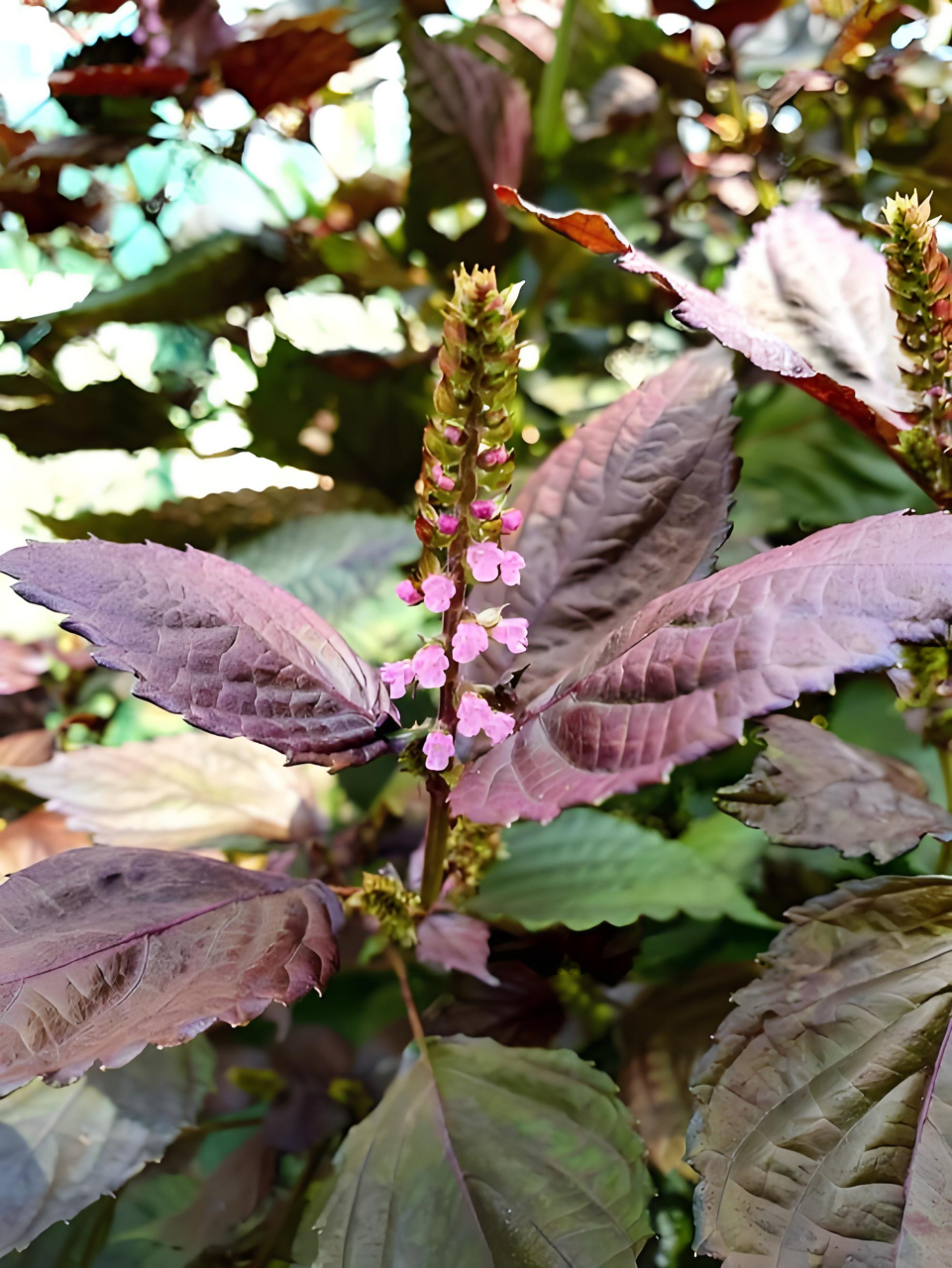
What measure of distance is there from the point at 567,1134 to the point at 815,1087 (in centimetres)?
8

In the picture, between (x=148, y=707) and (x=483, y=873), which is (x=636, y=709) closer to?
(x=483, y=873)

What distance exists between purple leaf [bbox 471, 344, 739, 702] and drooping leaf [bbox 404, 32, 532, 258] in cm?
29

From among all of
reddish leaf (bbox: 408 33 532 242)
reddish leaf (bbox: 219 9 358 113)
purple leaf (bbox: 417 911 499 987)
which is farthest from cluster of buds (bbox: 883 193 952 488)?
reddish leaf (bbox: 219 9 358 113)

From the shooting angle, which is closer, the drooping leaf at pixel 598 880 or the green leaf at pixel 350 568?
the drooping leaf at pixel 598 880

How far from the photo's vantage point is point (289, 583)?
1.58ft

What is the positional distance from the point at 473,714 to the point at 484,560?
5 centimetres

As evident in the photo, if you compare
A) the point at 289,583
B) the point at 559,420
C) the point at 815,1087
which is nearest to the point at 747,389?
the point at 559,420

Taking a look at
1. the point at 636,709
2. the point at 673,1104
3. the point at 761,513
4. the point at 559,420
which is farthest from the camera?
the point at 559,420

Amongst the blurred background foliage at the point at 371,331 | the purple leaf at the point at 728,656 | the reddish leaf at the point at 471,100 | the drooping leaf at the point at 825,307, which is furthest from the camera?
the reddish leaf at the point at 471,100

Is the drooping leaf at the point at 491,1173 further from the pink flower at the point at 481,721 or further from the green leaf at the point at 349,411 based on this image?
the green leaf at the point at 349,411

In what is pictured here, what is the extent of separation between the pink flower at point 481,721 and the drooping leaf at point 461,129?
43cm

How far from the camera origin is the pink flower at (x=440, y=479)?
242 mm

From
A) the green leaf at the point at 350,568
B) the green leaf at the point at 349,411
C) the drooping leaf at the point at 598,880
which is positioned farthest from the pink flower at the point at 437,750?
the green leaf at the point at 349,411

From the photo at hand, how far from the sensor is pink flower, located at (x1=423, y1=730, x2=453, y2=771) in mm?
267
